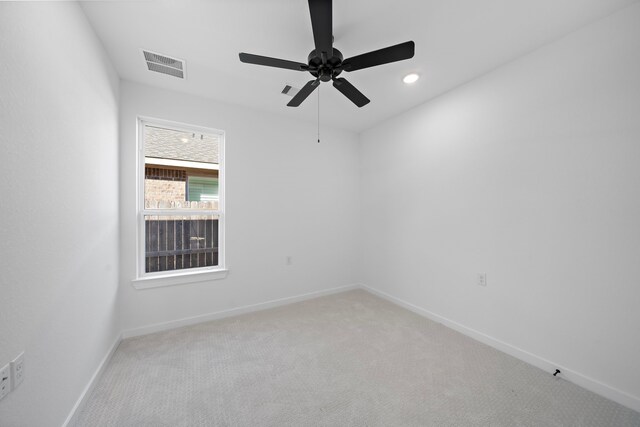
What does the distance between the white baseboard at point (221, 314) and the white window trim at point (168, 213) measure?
1.40 feet

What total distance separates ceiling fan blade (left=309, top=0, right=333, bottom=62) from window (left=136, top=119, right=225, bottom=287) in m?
1.92

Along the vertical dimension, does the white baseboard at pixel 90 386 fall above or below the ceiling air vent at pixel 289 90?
below

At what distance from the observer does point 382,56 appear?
1603mm

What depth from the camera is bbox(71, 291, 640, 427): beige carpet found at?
154cm

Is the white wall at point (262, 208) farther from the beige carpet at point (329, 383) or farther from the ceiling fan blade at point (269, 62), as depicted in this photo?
the ceiling fan blade at point (269, 62)

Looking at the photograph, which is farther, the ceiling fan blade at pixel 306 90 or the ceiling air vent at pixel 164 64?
the ceiling air vent at pixel 164 64

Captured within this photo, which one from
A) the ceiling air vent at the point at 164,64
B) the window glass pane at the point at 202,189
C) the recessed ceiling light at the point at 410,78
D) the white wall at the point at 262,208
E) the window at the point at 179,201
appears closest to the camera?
the ceiling air vent at the point at 164,64

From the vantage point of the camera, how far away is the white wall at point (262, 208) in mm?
2533

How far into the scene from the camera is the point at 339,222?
393 centimetres

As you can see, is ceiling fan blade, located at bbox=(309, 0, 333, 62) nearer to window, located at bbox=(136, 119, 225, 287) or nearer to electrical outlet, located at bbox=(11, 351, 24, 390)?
window, located at bbox=(136, 119, 225, 287)

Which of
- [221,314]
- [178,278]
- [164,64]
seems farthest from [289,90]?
[221,314]

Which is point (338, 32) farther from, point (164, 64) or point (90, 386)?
point (90, 386)

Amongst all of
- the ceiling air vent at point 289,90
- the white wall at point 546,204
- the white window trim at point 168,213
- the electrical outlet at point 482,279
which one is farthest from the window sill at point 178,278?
the electrical outlet at point 482,279

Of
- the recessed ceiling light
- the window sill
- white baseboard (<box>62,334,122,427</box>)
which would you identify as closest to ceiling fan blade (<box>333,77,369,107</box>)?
the recessed ceiling light
